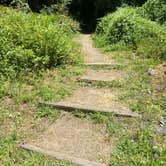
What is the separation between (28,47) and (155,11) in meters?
7.17

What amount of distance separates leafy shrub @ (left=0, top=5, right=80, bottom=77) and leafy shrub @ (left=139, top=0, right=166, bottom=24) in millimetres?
5880

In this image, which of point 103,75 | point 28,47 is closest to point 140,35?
point 103,75

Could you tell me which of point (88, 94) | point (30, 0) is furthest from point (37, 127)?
point (30, 0)

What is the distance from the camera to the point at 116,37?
9.97m

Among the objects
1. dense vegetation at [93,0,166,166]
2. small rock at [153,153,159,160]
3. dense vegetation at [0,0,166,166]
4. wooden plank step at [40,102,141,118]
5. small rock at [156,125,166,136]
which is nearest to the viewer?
small rock at [153,153,159,160]

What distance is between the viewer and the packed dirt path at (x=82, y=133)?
3.88 metres

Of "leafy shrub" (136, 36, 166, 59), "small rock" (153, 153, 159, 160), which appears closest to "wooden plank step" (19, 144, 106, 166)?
"small rock" (153, 153, 159, 160)

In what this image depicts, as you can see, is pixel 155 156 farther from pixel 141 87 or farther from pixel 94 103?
pixel 141 87

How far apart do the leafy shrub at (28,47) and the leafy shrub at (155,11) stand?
232 inches

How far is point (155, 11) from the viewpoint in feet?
40.2

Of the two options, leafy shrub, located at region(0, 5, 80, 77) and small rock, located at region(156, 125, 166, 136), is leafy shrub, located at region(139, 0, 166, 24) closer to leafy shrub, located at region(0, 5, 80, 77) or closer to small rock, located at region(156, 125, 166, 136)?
leafy shrub, located at region(0, 5, 80, 77)

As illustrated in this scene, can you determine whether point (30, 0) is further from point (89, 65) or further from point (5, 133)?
point (5, 133)

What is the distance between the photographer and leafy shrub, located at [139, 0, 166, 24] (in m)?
11.8

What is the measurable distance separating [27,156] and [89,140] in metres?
0.77
